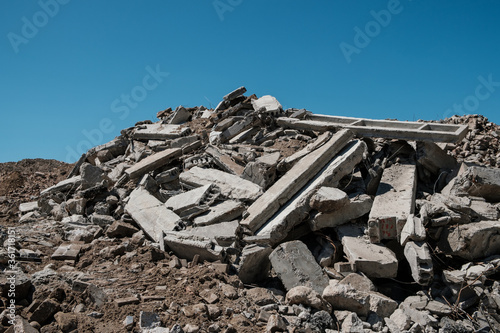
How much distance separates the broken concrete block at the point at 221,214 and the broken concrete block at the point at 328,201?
4.55 feet

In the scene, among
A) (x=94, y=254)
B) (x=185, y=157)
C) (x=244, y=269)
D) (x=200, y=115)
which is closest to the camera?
(x=244, y=269)

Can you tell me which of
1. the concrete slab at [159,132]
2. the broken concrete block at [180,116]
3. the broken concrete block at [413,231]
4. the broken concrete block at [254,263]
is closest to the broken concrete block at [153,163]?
the concrete slab at [159,132]

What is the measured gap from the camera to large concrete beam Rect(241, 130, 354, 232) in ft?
20.4

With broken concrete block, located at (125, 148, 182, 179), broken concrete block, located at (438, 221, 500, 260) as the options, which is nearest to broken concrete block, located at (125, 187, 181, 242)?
broken concrete block, located at (125, 148, 182, 179)

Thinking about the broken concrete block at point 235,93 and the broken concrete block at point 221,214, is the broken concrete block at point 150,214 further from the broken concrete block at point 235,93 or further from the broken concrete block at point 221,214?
the broken concrete block at point 235,93

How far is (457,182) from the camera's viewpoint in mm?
7035

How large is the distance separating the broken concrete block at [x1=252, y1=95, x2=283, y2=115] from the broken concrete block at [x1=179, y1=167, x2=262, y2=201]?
2917 millimetres

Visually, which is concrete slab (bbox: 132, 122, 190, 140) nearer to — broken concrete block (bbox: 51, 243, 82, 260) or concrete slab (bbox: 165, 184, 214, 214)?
concrete slab (bbox: 165, 184, 214, 214)

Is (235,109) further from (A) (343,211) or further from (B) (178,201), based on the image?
(A) (343,211)

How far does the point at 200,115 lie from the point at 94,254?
757cm

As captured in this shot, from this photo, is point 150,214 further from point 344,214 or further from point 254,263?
point 344,214

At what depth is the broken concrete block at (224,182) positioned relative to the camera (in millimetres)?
7199

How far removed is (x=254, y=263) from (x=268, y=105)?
6.09 meters

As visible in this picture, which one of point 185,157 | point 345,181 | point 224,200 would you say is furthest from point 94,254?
point 345,181
